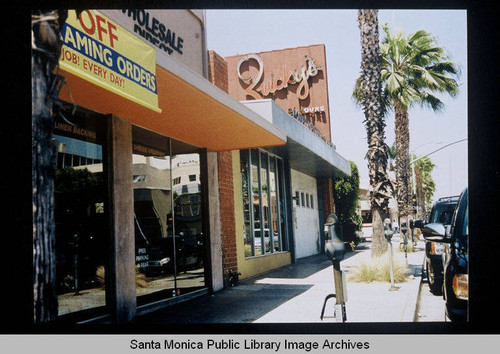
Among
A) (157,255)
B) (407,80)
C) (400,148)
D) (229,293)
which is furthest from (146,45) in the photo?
(407,80)

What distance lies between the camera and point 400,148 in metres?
16.9

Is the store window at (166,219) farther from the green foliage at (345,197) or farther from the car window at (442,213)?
the green foliage at (345,197)

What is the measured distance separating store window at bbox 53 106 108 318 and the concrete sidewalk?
1171 millimetres

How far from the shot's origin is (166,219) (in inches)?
332

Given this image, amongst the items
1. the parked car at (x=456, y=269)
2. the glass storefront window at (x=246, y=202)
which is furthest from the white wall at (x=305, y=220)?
the parked car at (x=456, y=269)

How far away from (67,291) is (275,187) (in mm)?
9576

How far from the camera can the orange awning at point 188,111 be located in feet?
19.1

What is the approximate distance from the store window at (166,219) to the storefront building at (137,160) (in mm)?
20

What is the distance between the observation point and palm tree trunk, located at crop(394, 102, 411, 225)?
1606 centimetres

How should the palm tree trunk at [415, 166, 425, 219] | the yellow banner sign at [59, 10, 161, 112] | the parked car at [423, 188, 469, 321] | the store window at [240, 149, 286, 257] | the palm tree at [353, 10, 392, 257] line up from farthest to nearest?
the palm tree trunk at [415, 166, 425, 219] < the store window at [240, 149, 286, 257] < the palm tree at [353, 10, 392, 257] < the parked car at [423, 188, 469, 321] < the yellow banner sign at [59, 10, 161, 112]

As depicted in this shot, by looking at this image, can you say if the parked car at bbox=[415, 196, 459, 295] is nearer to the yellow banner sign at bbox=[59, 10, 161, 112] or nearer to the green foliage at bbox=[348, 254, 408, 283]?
the green foliage at bbox=[348, 254, 408, 283]

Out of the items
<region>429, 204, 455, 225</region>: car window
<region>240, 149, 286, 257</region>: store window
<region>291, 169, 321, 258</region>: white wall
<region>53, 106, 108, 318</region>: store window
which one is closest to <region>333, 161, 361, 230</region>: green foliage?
<region>291, 169, 321, 258</region>: white wall

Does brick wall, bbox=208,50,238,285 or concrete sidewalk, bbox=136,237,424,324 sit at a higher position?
brick wall, bbox=208,50,238,285

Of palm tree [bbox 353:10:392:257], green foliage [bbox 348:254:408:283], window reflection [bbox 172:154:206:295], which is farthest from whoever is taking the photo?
palm tree [bbox 353:10:392:257]
